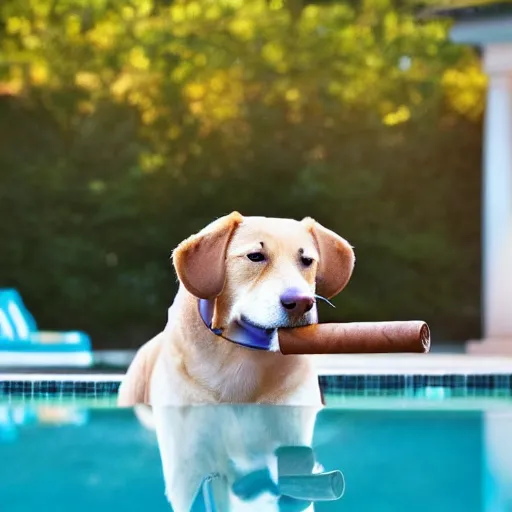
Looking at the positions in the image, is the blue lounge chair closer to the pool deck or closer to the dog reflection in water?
the pool deck

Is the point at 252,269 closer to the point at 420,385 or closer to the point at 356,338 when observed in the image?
the point at 356,338

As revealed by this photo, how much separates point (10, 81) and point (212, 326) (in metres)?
6.81

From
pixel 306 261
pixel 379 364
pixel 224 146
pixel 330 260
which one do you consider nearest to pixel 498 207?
pixel 379 364

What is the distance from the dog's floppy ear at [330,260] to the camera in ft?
10.9

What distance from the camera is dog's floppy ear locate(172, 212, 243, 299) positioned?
307cm

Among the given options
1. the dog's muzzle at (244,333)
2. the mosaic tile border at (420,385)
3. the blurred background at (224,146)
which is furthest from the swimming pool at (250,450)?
the blurred background at (224,146)

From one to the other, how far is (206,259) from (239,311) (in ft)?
0.70

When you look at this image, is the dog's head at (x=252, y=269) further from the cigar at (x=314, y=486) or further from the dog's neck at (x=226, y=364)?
the cigar at (x=314, y=486)

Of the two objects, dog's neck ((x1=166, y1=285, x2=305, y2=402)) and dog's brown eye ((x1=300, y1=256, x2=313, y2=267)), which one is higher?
dog's brown eye ((x1=300, y1=256, x2=313, y2=267))

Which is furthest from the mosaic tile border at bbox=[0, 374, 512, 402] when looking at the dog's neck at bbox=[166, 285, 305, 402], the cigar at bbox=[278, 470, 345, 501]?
the cigar at bbox=[278, 470, 345, 501]

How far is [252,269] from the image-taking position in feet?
10.2

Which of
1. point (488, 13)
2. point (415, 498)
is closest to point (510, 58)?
point (488, 13)

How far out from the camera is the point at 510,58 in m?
8.42

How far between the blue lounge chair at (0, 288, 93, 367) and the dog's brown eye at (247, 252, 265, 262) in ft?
12.4
